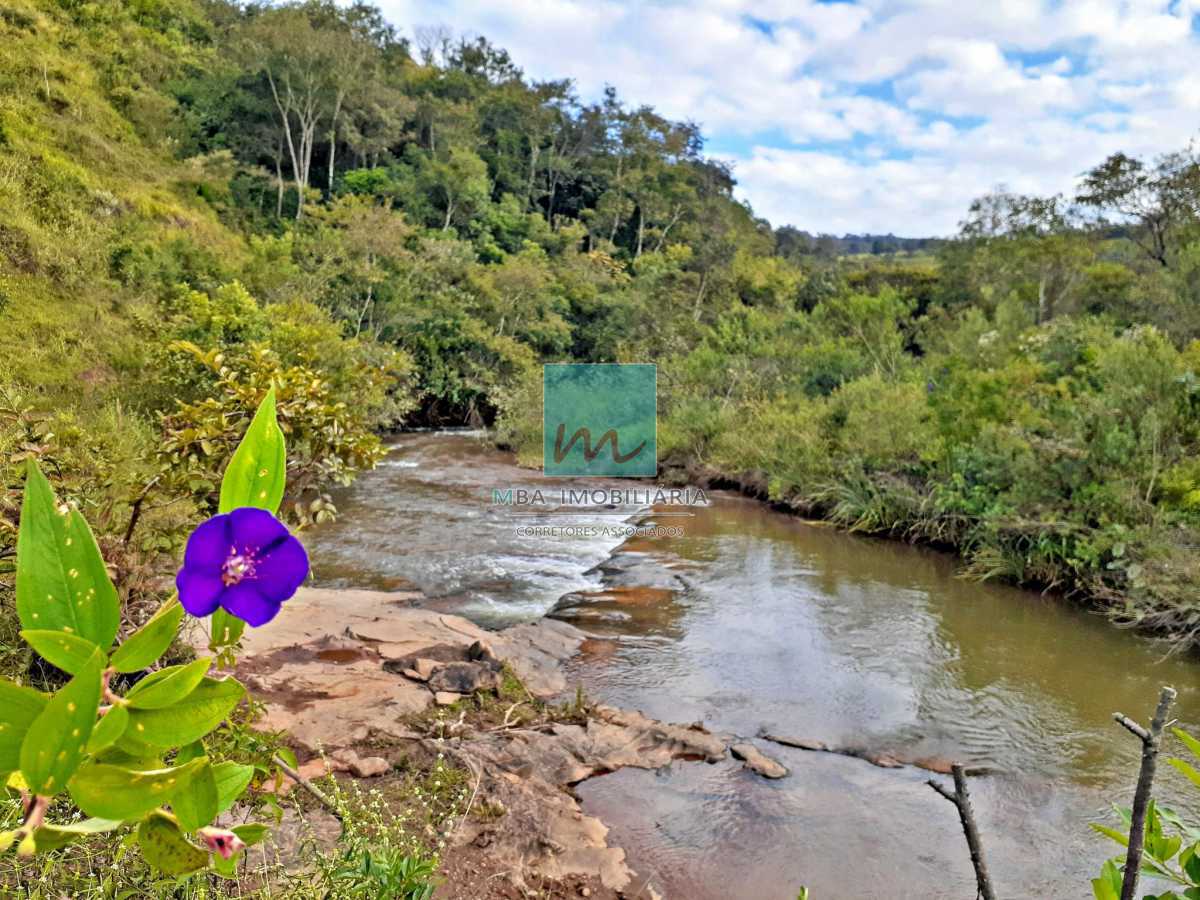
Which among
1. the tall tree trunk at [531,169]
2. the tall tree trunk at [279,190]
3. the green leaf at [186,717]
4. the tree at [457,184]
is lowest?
the green leaf at [186,717]

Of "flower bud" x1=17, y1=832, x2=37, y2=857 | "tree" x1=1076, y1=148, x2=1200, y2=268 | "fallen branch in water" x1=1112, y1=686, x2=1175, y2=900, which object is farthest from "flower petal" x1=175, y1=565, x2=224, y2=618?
"tree" x1=1076, y1=148, x2=1200, y2=268

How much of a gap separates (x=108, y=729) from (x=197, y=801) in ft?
0.41

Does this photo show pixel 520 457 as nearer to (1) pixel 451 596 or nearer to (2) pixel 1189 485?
(1) pixel 451 596

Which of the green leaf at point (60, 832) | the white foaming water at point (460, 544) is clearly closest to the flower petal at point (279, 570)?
the green leaf at point (60, 832)

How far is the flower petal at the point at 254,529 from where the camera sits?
73 cm

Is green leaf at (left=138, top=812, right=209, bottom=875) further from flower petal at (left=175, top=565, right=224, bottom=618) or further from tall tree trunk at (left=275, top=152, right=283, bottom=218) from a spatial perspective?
tall tree trunk at (left=275, top=152, right=283, bottom=218)

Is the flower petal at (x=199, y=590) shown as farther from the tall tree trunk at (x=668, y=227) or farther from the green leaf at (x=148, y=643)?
the tall tree trunk at (x=668, y=227)

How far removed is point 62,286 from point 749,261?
2114cm

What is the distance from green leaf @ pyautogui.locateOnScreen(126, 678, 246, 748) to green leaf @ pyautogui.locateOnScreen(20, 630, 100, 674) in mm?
77

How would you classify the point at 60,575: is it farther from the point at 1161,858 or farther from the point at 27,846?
the point at 1161,858

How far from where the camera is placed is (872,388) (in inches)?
439

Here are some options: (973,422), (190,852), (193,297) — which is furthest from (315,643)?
(973,422)

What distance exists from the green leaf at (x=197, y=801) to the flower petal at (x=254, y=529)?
206 mm

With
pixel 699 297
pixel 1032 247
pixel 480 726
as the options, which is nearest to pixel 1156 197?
pixel 1032 247
